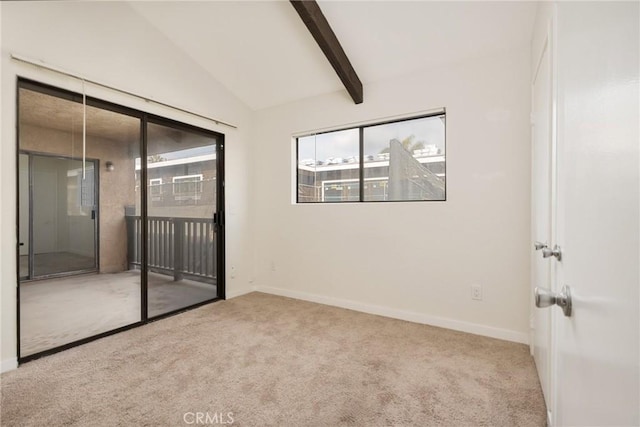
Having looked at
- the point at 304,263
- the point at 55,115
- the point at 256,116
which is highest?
the point at 256,116

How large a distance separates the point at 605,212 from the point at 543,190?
134 cm

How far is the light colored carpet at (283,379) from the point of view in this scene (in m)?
1.46

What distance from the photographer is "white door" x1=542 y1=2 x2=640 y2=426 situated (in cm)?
42

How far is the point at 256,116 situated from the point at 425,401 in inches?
136

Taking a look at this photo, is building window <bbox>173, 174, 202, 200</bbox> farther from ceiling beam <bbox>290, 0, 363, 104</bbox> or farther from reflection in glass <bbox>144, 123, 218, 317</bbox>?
ceiling beam <bbox>290, 0, 363, 104</bbox>

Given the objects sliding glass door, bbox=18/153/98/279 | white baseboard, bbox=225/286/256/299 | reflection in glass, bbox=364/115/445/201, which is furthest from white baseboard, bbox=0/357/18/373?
reflection in glass, bbox=364/115/445/201

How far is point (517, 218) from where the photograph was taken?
229cm

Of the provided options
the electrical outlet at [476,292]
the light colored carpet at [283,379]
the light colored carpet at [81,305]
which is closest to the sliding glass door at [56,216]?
the light colored carpet at [81,305]

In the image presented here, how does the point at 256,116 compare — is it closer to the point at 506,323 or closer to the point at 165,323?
the point at 165,323

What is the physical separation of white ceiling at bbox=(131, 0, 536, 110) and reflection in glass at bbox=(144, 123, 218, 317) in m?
0.89

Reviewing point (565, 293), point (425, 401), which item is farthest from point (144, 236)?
point (565, 293)

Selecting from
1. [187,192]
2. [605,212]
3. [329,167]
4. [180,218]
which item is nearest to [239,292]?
[180,218]

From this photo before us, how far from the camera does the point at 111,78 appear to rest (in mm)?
2270

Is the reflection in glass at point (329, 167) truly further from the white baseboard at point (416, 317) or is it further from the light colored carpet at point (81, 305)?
the light colored carpet at point (81, 305)
